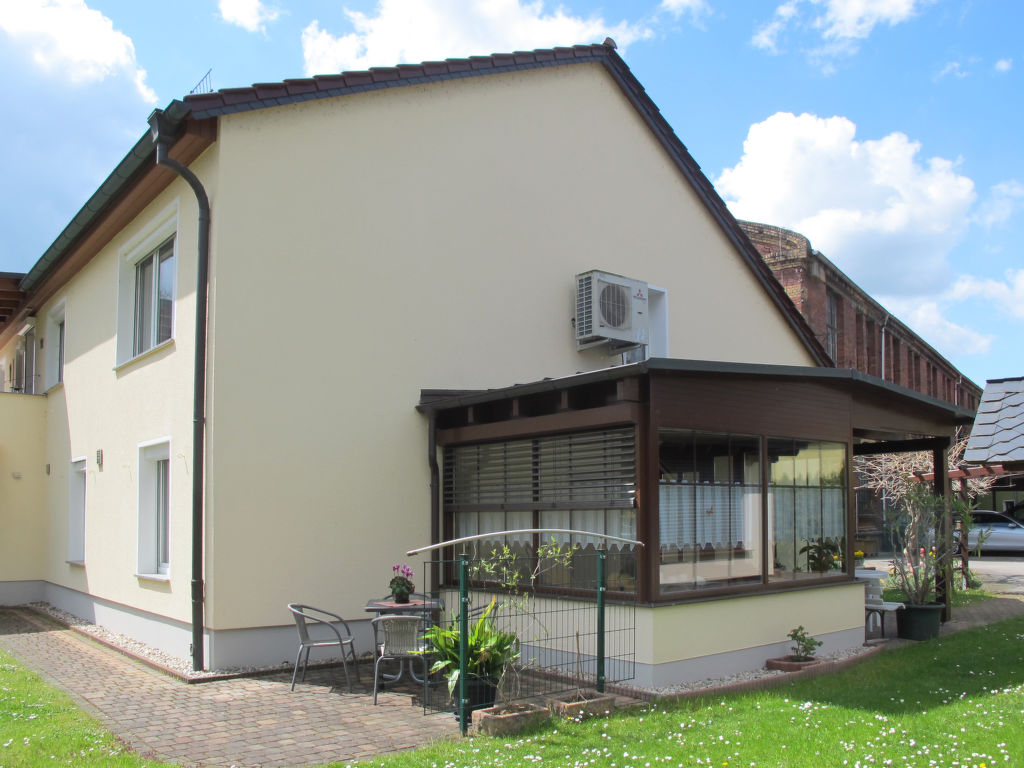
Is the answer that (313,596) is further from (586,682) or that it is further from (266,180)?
(266,180)

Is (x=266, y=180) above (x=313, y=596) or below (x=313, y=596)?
above

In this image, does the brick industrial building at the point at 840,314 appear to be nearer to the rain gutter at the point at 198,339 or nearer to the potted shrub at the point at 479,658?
the rain gutter at the point at 198,339

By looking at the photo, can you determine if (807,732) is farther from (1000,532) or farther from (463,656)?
(1000,532)

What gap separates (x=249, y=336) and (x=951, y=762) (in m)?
7.15

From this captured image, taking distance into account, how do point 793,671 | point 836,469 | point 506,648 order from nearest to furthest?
point 506,648 < point 793,671 < point 836,469

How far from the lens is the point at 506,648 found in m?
7.00

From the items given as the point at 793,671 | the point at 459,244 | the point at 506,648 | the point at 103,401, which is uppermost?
the point at 459,244

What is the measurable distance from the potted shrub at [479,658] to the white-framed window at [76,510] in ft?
29.7

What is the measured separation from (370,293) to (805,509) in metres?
5.38

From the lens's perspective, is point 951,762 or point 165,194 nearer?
point 951,762

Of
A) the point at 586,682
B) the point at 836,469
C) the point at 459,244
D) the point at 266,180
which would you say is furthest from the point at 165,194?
the point at 836,469

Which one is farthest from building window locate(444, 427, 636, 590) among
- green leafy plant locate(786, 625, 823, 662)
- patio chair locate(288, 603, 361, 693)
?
green leafy plant locate(786, 625, 823, 662)

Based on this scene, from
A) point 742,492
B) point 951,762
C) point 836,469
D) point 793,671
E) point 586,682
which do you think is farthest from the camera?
point 836,469

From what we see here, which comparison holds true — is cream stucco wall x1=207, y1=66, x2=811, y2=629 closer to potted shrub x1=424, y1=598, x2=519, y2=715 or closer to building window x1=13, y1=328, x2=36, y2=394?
potted shrub x1=424, y1=598, x2=519, y2=715
